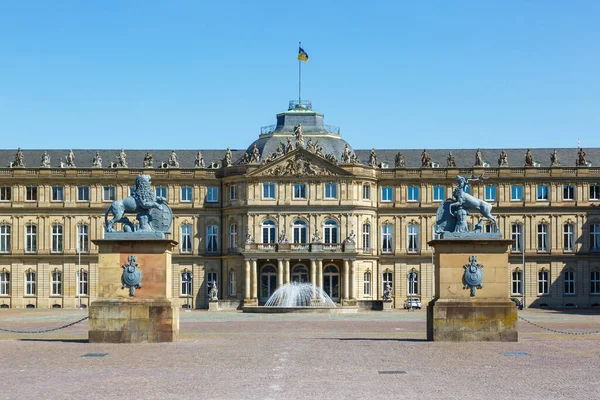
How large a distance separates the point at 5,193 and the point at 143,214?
72447mm

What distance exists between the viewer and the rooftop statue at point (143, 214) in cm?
4709

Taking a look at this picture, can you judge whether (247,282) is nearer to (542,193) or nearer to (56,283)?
(56,283)

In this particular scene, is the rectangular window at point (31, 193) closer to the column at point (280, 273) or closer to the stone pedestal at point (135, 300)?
the column at point (280, 273)

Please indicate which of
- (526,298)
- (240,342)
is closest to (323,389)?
(240,342)

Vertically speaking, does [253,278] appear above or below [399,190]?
below

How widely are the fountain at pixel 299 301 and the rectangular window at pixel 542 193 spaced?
24.2m

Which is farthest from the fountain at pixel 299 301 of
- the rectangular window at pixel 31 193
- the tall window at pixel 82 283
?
the rectangular window at pixel 31 193

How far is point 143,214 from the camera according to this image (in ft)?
156

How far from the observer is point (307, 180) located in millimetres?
112938

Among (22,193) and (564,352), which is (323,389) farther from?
(22,193)

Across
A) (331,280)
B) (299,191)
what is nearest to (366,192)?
(299,191)

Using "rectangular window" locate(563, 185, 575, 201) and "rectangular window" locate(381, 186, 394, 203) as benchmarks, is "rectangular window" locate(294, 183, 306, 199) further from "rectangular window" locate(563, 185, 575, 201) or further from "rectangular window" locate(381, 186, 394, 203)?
"rectangular window" locate(563, 185, 575, 201)

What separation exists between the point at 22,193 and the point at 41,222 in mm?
3280

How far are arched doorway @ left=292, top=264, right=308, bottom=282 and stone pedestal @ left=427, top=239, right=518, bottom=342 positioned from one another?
64.5 meters
